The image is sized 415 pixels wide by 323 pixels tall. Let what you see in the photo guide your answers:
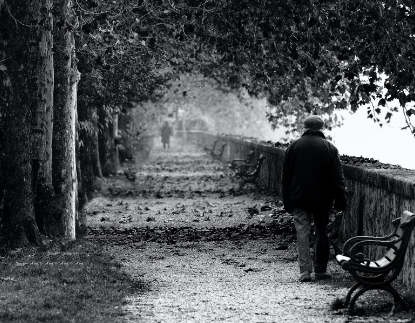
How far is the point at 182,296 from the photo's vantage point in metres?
10.5

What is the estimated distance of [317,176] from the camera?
11516 mm

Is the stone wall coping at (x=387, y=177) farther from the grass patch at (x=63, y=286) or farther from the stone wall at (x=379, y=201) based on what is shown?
the grass patch at (x=63, y=286)

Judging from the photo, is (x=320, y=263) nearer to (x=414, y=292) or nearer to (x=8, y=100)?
(x=414, y=292)

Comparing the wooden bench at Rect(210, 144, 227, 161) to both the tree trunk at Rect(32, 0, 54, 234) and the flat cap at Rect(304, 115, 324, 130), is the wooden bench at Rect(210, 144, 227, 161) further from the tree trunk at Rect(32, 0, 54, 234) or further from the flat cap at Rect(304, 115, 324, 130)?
the flat cap at Rect(304, 115, 324, 130)

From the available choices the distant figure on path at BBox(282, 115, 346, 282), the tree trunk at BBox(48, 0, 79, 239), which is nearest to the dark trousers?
the distant figure on path at BBox(282, 115, 346, 282)

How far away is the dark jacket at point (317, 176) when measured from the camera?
452 inches

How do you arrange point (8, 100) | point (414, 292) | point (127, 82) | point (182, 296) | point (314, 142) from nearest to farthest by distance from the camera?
point (414, 292)
point (182, 296)
point (314, 142)
point (8, 100)
point (127, 82)

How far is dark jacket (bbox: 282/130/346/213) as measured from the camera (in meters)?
11.5

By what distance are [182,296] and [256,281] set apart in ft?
5.02

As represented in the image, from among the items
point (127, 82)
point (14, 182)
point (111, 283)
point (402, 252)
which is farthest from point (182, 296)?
point (127, 82)

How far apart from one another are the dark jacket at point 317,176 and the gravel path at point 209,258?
93 centimetres

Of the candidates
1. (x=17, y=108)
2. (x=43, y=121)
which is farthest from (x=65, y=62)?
(x=17, y=108)

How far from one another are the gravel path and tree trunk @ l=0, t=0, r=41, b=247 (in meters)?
1.60

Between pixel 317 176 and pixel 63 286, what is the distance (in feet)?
10.4
